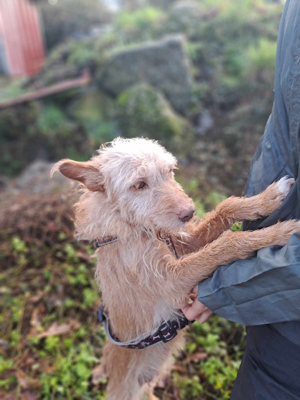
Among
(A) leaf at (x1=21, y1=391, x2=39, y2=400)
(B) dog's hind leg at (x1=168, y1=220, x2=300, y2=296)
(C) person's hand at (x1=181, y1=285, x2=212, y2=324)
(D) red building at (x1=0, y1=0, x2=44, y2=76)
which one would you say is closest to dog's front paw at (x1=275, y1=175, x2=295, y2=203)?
(B) dog's hind leg at (x1=168, y1=220, x2=300, y2=296)

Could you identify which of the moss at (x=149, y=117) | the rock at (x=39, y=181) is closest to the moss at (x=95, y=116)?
the moss at (x=149, y=117)

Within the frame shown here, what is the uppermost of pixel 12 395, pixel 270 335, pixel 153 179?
pixel 153 179

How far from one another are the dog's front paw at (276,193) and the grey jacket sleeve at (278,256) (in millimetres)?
46

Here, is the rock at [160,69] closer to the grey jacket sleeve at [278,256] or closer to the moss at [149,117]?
the moss at [149,117]

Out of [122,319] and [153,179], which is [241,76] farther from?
[122,319]

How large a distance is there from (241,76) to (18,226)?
6.85 metres

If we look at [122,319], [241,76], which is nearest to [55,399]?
[122,319]

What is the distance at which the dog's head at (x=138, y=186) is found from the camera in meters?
2.18

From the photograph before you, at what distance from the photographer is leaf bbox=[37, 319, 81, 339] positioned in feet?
12.4

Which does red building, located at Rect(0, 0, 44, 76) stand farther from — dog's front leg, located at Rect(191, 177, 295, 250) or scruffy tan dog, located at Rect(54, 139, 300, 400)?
dog's front leg, located at Rect(191, 177, 295, 250)

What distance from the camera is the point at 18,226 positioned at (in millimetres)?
4938

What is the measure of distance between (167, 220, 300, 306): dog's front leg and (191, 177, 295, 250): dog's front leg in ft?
0.69

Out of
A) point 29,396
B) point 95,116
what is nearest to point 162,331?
point 29,396

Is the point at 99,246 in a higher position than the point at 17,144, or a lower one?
higher
